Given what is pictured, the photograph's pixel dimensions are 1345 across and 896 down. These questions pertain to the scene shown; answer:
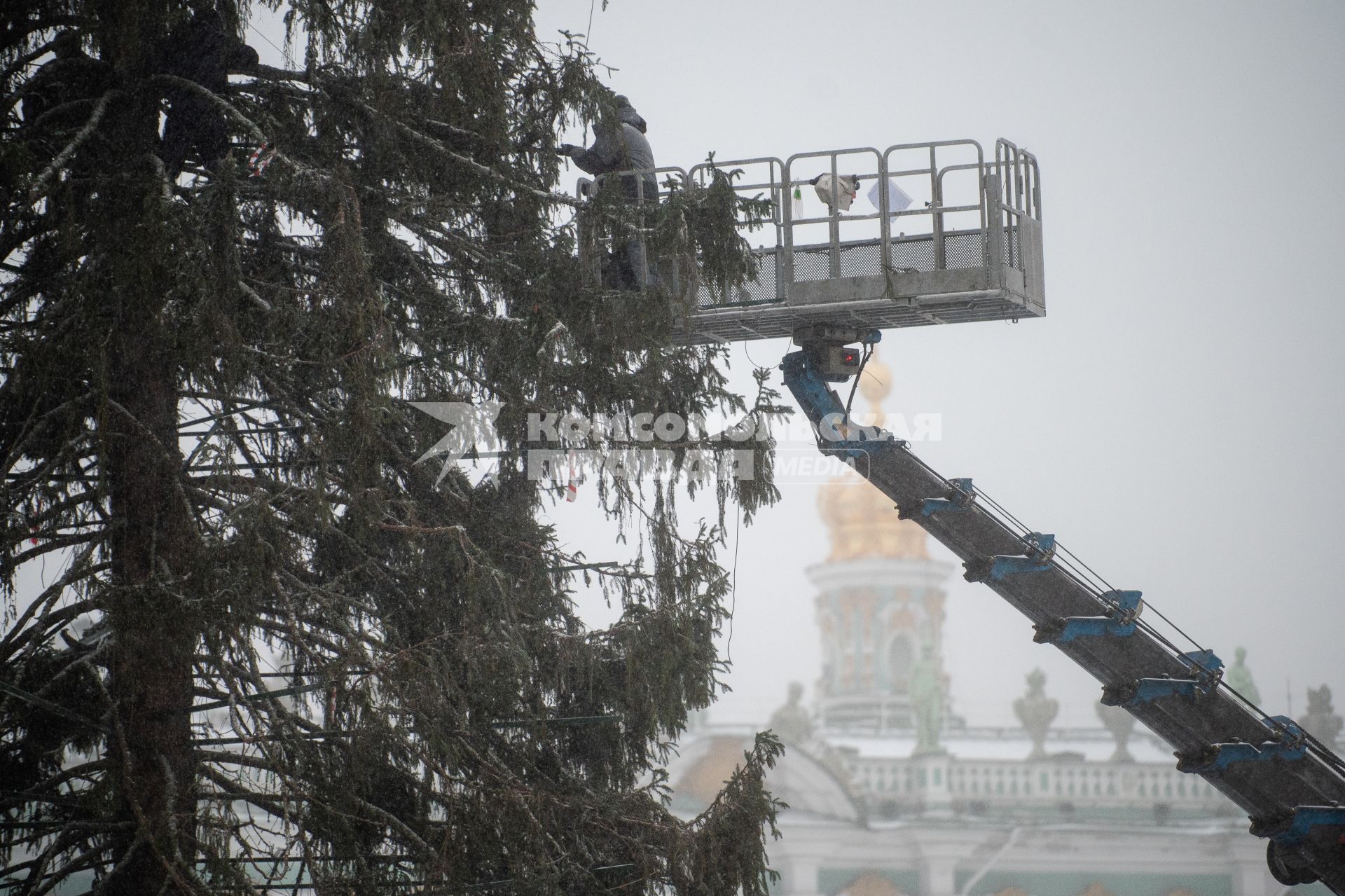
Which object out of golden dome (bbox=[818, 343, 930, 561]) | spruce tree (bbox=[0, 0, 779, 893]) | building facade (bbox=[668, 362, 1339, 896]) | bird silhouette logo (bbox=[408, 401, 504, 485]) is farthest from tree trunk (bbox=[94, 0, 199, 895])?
golden dome (bbox=[818, 343, 930, 561])

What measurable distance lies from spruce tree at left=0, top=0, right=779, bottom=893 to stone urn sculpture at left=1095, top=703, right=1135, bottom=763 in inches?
1877

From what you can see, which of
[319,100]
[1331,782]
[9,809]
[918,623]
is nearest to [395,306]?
[319,100]

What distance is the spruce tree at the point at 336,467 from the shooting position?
8258 millimetres

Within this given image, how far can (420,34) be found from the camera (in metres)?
9.07

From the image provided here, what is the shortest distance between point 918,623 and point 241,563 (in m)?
74.1

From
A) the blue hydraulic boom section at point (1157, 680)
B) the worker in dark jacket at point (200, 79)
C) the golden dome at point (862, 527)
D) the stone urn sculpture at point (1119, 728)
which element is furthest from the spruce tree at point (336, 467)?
the golden dome at point (862, 527)

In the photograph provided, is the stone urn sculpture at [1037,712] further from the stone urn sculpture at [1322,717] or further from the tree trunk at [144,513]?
the tree trunk at [144,513]

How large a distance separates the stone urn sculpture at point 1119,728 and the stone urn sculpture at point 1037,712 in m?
2.00

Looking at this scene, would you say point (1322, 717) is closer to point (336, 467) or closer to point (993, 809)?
point (993, 809)

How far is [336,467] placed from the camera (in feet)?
29.8

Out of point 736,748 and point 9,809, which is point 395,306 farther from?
point 736,748

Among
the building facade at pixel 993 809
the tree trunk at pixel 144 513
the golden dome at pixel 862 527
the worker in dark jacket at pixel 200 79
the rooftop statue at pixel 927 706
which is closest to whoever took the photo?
the tree trunk at pixel 144 513

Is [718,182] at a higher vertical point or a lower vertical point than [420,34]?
lower

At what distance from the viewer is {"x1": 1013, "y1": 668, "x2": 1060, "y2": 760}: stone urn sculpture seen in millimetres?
61531
